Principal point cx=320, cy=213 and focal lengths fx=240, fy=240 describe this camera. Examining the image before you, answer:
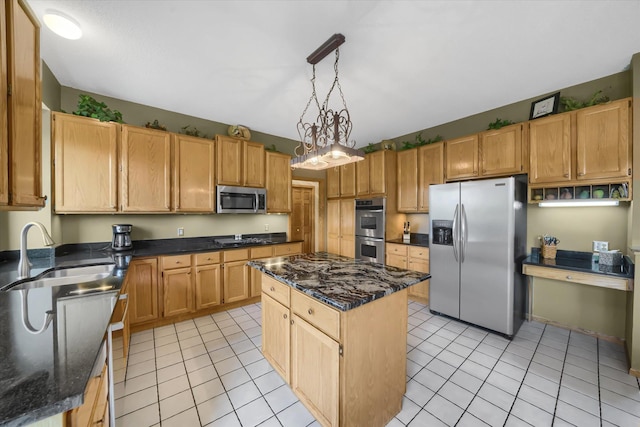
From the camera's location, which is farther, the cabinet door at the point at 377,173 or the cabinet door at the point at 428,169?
the cabinet door at the point at 377,173

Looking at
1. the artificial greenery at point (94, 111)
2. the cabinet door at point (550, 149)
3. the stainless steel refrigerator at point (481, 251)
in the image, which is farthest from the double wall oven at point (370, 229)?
the artificial greenery at point (94, 111)

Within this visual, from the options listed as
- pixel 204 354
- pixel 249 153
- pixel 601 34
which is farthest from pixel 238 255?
pixel 601 34

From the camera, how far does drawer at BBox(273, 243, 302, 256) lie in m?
3.78

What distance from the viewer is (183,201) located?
3.23 m

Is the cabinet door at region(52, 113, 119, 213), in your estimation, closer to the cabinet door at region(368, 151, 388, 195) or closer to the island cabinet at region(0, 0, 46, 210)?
the island cabinet at region(0, 0, 46, 210)

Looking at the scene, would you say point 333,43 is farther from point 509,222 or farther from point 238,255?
point 238,255

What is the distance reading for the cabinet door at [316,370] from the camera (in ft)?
4.52

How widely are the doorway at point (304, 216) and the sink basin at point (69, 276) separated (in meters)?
3.36

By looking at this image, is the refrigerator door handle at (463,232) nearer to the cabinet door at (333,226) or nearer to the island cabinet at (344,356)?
the island cabinet at (344,356)

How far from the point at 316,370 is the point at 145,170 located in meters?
3.00

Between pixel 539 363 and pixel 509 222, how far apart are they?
53.5 inches

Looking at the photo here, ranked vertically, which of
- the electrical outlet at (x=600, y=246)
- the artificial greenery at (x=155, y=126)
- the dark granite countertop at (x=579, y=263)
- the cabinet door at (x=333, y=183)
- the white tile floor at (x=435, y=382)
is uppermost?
the artificial greenery at (x=155, y=126)

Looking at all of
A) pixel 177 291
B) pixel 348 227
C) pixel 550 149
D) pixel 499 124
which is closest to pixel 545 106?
pixel 499 124

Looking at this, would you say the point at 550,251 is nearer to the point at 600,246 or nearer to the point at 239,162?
the point at 600,246
